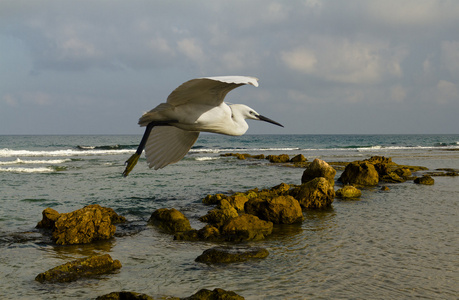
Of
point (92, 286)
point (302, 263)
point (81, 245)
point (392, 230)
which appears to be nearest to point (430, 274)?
point (302, 263)

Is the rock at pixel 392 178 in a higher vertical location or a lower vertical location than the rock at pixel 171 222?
higher

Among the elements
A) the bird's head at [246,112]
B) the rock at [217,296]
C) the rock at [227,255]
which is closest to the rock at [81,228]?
the rock at [227,255]

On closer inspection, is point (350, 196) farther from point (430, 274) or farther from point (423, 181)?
point (430, 274)

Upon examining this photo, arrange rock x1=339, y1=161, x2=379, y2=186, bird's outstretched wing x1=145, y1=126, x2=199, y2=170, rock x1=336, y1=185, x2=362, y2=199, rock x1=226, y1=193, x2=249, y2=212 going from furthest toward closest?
rock x1=339, y1=161, x2=379, y2=186 → rock x1=336, y1=185, x2=362, y2=199 → rock x1=226, y1=193, x2=249, y2=212 → bird's outstretched wing x1=145, y1=126, x2=199, y2=170

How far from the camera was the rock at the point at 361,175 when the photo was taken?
13.1 m

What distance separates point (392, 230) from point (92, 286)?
16.3 feet

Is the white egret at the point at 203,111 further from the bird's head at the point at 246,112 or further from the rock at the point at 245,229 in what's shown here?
the rock at the point at 245,229

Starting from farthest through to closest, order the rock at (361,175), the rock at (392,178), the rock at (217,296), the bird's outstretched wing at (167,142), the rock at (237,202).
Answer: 1. the rock at (392,178)
2. the rock at (361,175)
3. the rock at (237,202)
4. the bird's outstretched wing at (167,142)
5. the rock at (217,296)

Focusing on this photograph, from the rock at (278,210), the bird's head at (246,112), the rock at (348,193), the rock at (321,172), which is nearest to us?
the bird's head at (246,112)

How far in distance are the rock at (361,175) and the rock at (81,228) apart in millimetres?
8772

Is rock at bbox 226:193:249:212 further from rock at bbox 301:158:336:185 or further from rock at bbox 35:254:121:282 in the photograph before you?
rock at bbox 35:254:121:282

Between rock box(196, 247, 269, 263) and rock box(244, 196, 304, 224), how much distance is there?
7.34 feet

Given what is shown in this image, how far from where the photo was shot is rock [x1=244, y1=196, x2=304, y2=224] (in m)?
7.70

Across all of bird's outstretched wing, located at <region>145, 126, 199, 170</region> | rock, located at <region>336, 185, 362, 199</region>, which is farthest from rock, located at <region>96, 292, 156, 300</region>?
rock, located at <region>336, 185, 362, 199</region>
